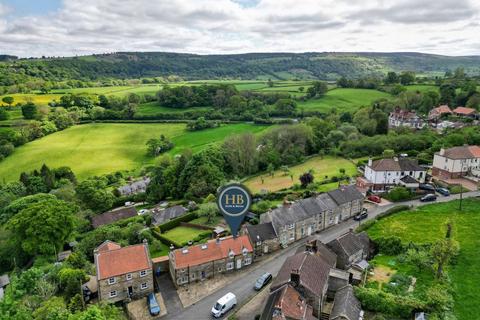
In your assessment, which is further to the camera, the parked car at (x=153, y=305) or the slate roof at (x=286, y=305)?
the parked car at (x=153, y=305)

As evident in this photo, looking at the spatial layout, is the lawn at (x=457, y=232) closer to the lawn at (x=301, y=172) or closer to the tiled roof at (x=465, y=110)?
the lawn at (x=301, y=172)

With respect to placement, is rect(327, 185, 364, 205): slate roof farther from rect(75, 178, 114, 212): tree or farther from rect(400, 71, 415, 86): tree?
rect(400, 71, 415, 86): tree

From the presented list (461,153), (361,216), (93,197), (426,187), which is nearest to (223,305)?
(361,216)

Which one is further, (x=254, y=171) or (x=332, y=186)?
(x=254, y=171)

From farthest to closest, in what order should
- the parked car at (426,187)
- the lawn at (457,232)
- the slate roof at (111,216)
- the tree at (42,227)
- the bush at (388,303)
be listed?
the slate roof at (111,216) → the parked car at (426,187) → the tree at (42,227) → the lawn at (457,232) → the bush at (388,303)

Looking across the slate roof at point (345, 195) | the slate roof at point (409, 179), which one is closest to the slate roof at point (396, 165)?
the slate roof at point (409, 179)

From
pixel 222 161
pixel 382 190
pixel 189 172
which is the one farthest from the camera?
pixel 222 161

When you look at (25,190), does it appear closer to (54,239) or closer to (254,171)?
(54,239)

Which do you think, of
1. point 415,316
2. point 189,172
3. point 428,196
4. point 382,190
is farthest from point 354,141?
point 415,316
